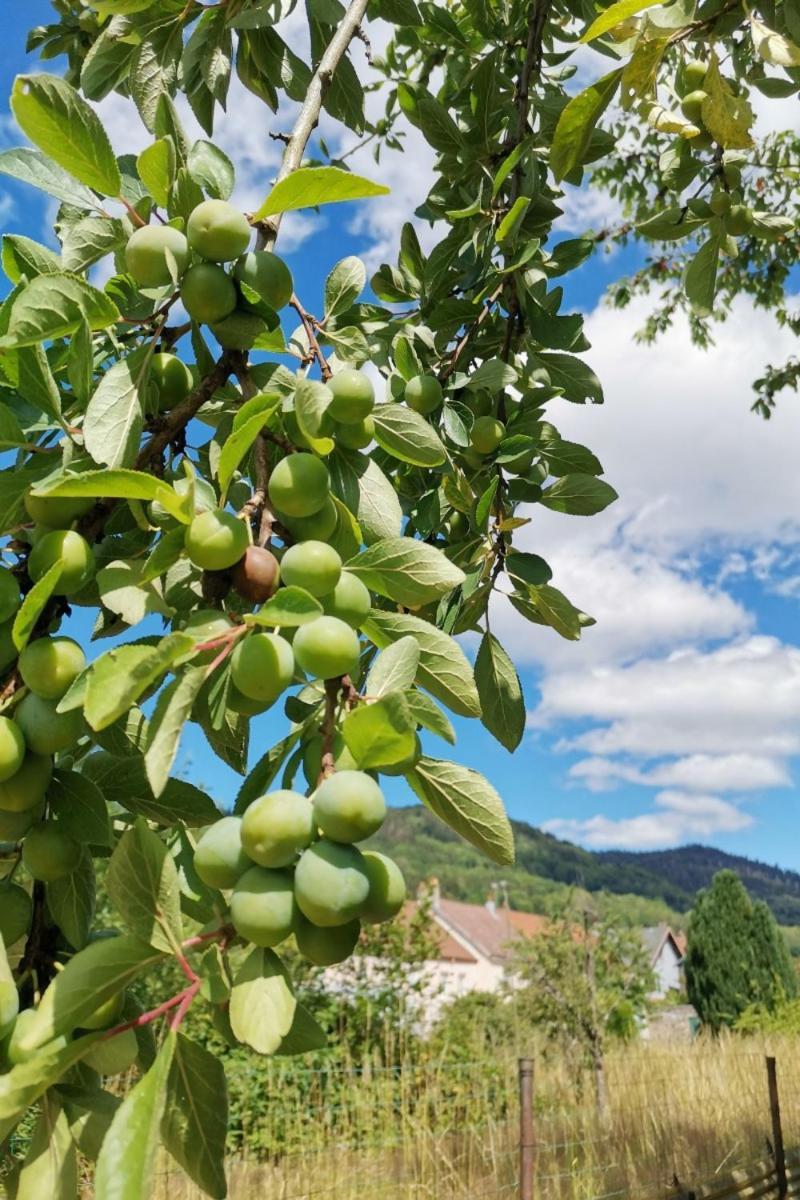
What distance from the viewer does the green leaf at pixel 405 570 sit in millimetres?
727

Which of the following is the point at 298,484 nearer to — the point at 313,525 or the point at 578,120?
the point at 313,525

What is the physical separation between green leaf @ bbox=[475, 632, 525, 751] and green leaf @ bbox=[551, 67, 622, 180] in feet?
2.10

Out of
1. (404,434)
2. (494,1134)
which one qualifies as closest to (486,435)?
(404,434)

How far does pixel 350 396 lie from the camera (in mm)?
730

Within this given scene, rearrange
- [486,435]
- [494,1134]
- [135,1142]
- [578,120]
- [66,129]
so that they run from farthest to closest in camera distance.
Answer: [494,1134]
[486,435]
[578,120]
[66,129]
[135,1142]

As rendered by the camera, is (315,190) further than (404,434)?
No

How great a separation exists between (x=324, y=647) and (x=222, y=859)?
0.14 metres

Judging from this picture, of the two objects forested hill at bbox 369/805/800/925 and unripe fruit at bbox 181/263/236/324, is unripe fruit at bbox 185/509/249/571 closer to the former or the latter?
unripe fruit at bbox 181/263/236/324

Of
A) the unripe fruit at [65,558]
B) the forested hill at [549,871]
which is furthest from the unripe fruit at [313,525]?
the forested hill at [549,871]

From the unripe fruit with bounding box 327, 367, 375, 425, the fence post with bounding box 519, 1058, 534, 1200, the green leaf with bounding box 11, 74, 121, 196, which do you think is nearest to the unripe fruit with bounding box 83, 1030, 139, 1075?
the unripe fruit with bounding box 327, 367, 375, 425

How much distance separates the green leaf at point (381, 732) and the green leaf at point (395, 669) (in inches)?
2.4

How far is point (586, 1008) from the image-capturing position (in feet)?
35.7

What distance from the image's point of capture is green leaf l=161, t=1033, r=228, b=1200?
1.94 feet

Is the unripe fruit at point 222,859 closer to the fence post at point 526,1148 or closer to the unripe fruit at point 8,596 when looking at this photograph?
the unripe fruit at point 8,596
